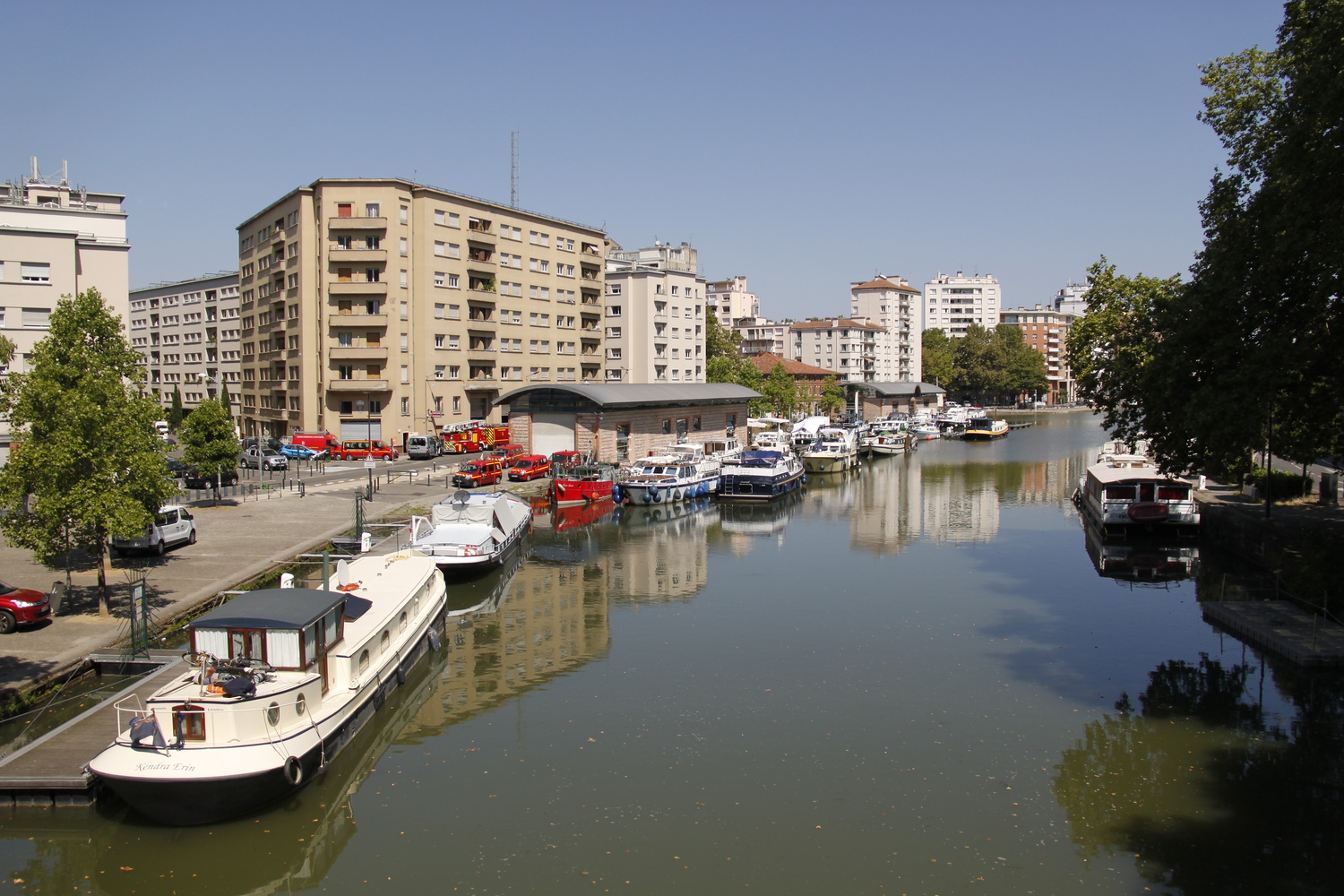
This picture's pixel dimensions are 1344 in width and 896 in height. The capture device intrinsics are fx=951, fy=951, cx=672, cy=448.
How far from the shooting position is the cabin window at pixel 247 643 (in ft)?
47.3

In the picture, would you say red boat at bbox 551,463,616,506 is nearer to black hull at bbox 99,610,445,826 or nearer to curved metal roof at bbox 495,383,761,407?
curved metal roof at bbox 495,383,761,407

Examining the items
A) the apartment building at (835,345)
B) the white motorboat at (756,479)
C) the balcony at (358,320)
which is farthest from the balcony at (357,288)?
the apartment building at (835,345)

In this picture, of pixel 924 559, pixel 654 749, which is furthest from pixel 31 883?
pixel 924 559

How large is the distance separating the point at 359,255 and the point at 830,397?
63193 millimetres

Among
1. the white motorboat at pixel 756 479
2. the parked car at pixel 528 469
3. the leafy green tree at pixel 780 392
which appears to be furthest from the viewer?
the leafy green tree at pixel 780 392

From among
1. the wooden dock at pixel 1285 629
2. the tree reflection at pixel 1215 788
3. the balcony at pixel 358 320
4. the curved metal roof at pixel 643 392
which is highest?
the balcony at pixel 358 320

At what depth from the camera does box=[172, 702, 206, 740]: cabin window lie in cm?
1307

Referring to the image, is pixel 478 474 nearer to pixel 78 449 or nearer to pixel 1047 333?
pixel 78 449

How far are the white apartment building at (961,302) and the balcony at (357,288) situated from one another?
154 metres

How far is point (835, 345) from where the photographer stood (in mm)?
126938

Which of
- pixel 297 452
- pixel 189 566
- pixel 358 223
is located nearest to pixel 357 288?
pixel 358 223

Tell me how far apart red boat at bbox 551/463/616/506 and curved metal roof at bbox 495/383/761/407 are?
536 cm

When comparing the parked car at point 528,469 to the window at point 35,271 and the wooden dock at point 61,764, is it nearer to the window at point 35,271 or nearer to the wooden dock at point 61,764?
the window at point 35,271

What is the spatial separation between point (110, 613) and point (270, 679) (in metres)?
8.90
